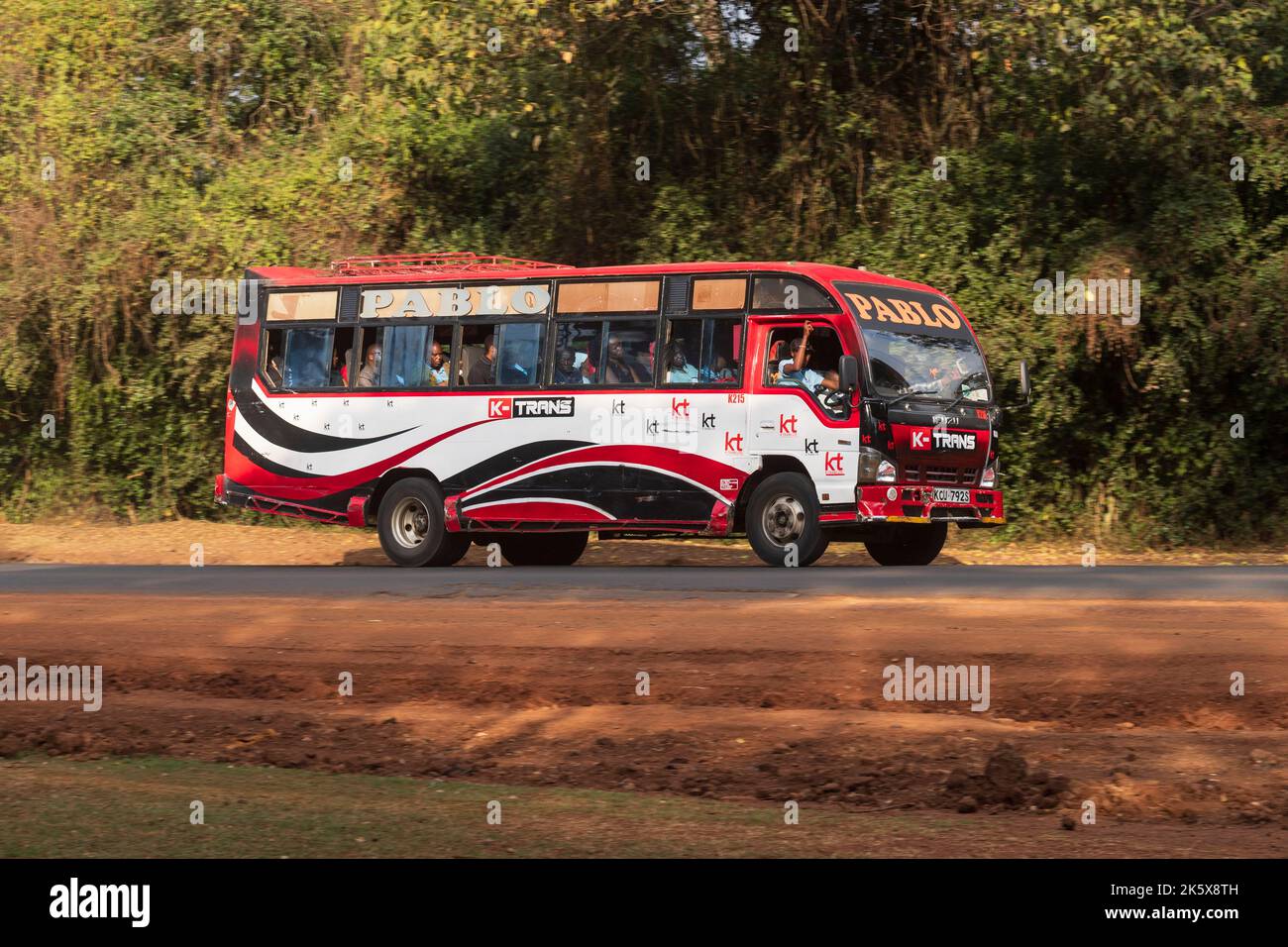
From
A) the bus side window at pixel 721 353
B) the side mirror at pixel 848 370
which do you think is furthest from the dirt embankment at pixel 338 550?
the side mirror at pixel 848 370

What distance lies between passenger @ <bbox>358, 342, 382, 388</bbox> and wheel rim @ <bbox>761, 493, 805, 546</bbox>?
5.67 meters

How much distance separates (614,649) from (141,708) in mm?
3373

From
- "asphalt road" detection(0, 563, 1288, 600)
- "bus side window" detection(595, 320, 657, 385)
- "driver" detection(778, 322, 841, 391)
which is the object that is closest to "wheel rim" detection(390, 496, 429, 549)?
"asphalt road" detection(0, 563, 1288, 600)

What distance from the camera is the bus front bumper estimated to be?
1836 centimetres

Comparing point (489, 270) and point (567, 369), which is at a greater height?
point (489, 270)

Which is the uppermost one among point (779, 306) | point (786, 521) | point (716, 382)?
point (779, 306)

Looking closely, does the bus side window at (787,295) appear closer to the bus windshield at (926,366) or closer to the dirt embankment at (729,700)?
the bus windshield at (926,366)

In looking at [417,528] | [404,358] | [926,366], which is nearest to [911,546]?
[926,366]

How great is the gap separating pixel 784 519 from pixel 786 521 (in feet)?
0.11

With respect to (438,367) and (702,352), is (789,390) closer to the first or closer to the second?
(702,352)

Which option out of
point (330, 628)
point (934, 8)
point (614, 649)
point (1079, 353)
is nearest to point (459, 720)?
point (614, 649)

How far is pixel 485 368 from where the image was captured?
21281 mm

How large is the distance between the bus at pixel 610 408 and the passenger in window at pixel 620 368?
27mm

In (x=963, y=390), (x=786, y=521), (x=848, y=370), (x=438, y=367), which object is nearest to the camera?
(x=848, y=370)
